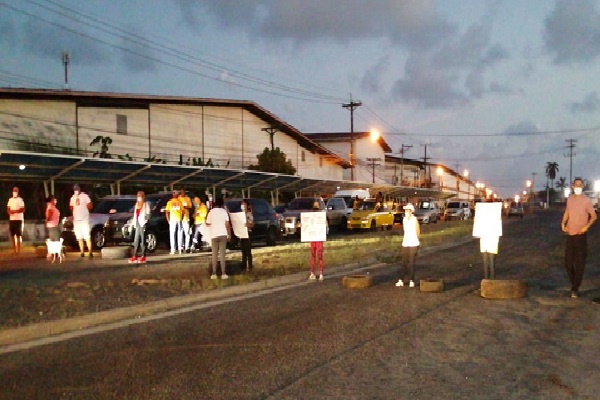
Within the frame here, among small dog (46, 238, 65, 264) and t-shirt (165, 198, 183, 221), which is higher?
t-shirt (165, 198, 183, 221)

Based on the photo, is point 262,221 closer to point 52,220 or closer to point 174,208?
point 174,208

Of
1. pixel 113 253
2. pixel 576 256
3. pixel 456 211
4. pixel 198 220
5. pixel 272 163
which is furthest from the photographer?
pixel 456 211

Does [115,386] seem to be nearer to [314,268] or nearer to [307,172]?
[314,268]

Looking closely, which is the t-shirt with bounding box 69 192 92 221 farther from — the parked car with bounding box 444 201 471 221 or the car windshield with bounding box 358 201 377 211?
the parked car with bounding box 444 201 471 221

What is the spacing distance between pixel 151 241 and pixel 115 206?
2.05m

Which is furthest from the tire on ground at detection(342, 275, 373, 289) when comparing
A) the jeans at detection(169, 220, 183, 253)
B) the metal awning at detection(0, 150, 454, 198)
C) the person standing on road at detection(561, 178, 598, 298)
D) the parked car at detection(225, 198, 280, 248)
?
the metal awning at detection(0, 150, 454, 198)

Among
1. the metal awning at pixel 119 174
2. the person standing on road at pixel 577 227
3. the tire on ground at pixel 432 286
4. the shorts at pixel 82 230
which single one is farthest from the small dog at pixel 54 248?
the person standing on road at pixel 577 227

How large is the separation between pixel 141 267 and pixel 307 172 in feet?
160

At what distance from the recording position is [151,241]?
22875 mm

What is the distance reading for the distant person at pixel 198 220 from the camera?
21.8 metres

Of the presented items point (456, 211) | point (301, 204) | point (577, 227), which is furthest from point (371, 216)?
point (577, 227)

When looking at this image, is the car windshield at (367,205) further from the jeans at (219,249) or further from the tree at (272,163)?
the jeans at (219,249)

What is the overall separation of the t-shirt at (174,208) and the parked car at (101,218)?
286 centimetres

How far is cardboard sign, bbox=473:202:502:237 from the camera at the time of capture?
520 inches
